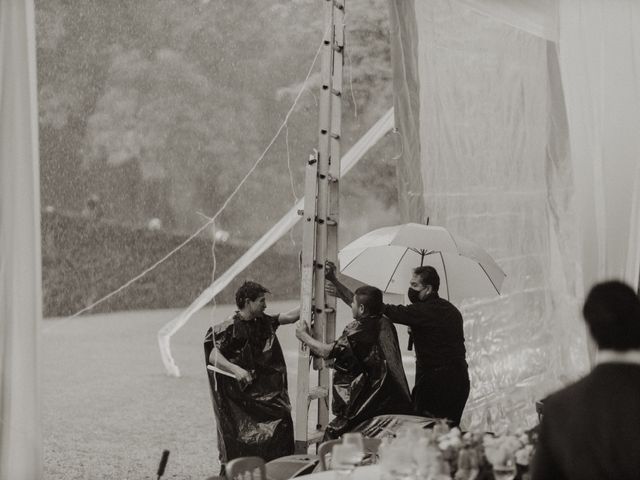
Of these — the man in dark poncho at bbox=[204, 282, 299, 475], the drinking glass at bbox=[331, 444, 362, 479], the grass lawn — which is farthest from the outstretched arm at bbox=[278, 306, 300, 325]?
the grass lawn

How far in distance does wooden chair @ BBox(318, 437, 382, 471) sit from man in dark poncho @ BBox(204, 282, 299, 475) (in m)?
1.07

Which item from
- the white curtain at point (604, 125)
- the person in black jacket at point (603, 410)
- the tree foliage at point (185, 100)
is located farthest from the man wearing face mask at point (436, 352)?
the tree foliage at point (185, 100)

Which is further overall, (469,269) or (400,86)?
(400,86)

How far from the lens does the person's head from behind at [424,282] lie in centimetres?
460

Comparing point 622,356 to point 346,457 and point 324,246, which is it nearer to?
point 346,457

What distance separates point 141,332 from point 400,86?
4.88m

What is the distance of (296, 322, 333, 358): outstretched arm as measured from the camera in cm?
428

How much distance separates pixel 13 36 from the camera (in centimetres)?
409

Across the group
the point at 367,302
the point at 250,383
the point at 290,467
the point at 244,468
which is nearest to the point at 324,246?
the point at 367,302

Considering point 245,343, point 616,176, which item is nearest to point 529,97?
point 616,176

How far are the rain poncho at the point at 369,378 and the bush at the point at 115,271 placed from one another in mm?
5571

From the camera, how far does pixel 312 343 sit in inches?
169

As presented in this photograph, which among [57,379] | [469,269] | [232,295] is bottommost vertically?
[57,379]

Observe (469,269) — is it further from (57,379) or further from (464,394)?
(57,379)
